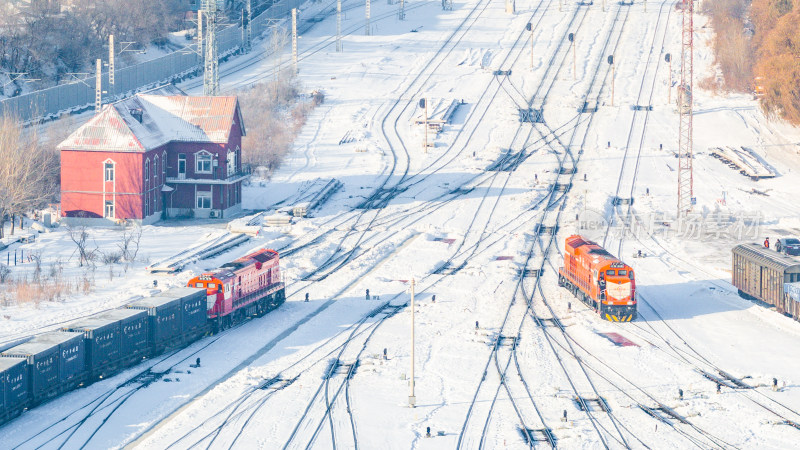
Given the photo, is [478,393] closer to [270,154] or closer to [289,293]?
[289,293]

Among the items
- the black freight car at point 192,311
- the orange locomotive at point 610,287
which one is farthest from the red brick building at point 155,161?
the orange locomotive at point 610,287

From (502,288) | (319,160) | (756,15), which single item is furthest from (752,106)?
(502,288)

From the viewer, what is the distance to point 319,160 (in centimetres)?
9369

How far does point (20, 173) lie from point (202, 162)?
14.3 meters

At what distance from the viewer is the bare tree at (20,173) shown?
6494cm

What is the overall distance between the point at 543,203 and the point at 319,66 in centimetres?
5015

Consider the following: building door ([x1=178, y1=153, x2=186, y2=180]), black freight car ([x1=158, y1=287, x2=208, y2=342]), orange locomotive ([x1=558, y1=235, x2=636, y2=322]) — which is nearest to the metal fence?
building door ([x1=178, y1=153, x2=186, y2=180])

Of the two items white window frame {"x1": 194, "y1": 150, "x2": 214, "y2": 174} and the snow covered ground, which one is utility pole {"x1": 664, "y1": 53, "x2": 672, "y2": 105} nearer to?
the snow covered ground

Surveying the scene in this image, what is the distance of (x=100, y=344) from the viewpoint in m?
39.1

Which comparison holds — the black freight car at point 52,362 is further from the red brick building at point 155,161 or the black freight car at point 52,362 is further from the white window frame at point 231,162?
the white window frame at point 231,162

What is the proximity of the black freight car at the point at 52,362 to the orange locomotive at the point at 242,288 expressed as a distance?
30.6 ft

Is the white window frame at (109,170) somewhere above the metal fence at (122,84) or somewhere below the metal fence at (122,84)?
below

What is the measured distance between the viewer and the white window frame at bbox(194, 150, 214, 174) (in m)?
76.4

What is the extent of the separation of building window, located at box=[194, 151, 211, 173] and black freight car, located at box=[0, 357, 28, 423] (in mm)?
42454
